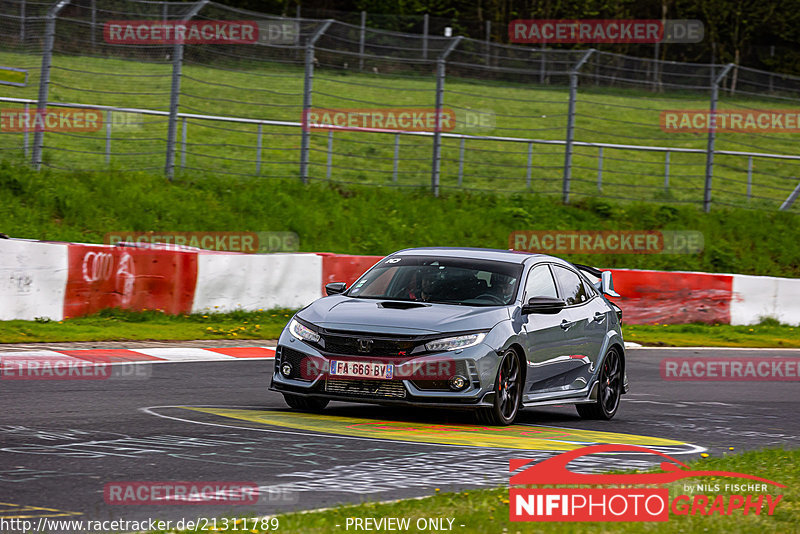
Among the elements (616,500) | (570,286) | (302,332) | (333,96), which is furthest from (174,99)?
(616,500)

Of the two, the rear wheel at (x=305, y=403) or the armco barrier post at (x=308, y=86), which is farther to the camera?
the armco barrier post at (x=308, y=86)

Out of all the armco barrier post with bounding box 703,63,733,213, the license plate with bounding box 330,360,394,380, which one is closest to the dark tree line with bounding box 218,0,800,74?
the armco barrier post with bounding box 703,63,733,213

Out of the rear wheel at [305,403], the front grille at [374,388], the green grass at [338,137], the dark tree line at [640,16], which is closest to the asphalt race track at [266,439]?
the rear wheel at [305,403]

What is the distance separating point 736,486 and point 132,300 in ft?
36.4

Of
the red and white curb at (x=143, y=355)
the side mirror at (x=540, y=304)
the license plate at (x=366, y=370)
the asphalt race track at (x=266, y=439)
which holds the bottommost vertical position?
the red and white curb at (x=143, y=355)

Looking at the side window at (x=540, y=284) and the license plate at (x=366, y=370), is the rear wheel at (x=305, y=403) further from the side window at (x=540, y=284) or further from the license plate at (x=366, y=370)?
the side window at (x=540, y=284)

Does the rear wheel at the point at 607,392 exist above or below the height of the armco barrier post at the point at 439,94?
below

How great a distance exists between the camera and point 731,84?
27.6m

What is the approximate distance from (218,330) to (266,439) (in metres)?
8.64

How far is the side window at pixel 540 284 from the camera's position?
11.1 m

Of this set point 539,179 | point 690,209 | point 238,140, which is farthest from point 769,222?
point 238,140

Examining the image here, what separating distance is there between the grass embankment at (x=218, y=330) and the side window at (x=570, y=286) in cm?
613

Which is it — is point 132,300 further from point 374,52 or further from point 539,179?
point 539,179

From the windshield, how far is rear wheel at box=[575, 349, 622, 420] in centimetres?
149
